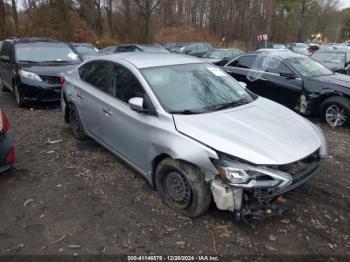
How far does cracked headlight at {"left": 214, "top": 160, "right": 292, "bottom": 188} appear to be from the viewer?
9.80 ft

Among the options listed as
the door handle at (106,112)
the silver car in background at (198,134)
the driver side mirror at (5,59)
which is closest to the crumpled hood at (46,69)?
the driver side mirror at (5,59)

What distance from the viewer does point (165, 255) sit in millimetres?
3059

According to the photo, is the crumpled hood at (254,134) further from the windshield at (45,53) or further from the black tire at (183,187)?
the windshield at (45,53)

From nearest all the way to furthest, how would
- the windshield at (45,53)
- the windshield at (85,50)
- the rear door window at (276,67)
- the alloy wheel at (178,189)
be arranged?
1. the alloy wheel at (178,189)
2. the rear door window at (276,67)
3. the windshield at (45,53)
4. the windshield at (85,50)

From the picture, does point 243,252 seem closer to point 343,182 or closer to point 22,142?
point 343,182

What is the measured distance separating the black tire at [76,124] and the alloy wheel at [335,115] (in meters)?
4.98

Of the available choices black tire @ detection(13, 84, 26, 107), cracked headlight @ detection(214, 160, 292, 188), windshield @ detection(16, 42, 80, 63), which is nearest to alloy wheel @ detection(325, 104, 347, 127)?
cracked headlight @ detection(214, 160, 292, 188)

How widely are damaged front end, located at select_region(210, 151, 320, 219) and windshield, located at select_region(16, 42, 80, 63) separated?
22.4ft

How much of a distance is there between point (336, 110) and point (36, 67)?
687 cm

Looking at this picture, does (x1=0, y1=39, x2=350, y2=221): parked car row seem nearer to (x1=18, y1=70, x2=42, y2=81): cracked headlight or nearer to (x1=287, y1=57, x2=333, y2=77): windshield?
(x1=18, y1=70, x2=42, y2=81): cracked headlight

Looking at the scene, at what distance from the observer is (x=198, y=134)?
3287mm

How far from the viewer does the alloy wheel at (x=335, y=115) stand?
672 cm

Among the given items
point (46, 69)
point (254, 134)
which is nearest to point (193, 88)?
point (254, 134)

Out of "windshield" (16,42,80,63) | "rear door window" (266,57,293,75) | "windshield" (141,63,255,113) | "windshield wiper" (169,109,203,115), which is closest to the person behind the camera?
"windshield wiper" (169,109,203,115)
